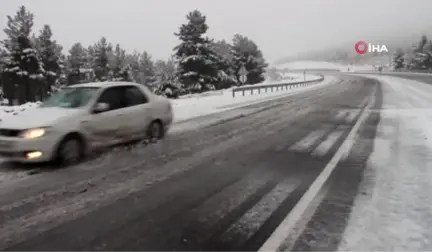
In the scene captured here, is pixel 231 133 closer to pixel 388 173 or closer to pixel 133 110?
pixel 133 110

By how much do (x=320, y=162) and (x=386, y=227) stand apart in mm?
3299

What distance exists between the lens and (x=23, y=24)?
59719 millimetres

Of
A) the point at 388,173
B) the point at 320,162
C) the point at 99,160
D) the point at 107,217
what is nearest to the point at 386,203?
the point at 388,173

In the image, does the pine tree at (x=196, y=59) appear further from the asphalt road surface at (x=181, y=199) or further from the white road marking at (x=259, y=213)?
the white road marking at (x=259, y=213)

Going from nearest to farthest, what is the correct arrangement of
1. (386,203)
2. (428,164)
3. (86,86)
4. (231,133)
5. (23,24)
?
(386,203) < (428,164) < (86,86) < (231,133) < (23,24)

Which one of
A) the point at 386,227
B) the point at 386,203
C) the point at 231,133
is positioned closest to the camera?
the point at 386,227

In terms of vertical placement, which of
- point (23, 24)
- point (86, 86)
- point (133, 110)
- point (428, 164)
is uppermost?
point (23, 24)

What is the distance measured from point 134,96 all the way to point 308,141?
4.47 meters

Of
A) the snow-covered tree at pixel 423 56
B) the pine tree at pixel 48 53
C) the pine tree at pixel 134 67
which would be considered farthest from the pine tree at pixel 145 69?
the snow-covered tree at pixel 423 56

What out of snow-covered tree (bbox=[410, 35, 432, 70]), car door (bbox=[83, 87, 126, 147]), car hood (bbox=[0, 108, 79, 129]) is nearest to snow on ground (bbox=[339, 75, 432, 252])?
car door (bbox=[83, 87, 126, 147])

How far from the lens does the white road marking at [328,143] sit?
8664 mm

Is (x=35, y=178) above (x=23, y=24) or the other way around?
the other way around

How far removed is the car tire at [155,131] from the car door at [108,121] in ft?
3.89

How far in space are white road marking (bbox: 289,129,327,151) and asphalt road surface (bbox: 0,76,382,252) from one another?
0.07m
